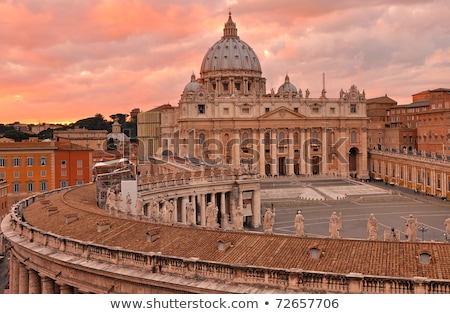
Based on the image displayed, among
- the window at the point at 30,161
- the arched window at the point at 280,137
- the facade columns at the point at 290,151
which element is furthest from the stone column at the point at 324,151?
the window at the point at 30,161

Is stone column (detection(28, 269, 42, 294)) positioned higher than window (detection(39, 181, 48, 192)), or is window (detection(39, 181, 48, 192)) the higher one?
window (detection(39, 181, 48, 192))

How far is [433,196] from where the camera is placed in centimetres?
8150

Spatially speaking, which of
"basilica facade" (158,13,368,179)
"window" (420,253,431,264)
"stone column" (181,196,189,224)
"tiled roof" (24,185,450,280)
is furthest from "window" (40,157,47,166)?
"window" (420,253,431,264)

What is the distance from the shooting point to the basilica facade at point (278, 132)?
4277 inches

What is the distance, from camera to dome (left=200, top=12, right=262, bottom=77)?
464ft

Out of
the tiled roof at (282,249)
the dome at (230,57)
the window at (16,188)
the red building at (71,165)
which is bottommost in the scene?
the window at (16,188)

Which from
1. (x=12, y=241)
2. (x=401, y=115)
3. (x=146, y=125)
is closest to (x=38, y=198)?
(x=12, y=241)

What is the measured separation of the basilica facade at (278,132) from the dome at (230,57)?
96.2 ft

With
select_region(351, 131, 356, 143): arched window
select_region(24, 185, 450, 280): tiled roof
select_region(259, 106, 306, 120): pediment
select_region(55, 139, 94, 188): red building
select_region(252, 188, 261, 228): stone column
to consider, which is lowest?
select_region(252, 188, 261, 228): stone column

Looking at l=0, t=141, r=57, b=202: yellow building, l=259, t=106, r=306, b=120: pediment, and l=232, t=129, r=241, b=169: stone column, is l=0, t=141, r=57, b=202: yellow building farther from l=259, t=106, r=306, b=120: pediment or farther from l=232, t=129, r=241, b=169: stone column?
l=259, t=106, r=306, b=120: pediment

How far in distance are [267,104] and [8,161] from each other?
5540 cm

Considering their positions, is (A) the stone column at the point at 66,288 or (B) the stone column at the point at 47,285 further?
(B) the stone column at the point at 47,285

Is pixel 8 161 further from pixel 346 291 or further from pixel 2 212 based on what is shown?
pixel 346 291

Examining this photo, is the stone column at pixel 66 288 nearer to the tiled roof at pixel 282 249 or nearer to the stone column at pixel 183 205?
the tiled roof at pixel 282 249
